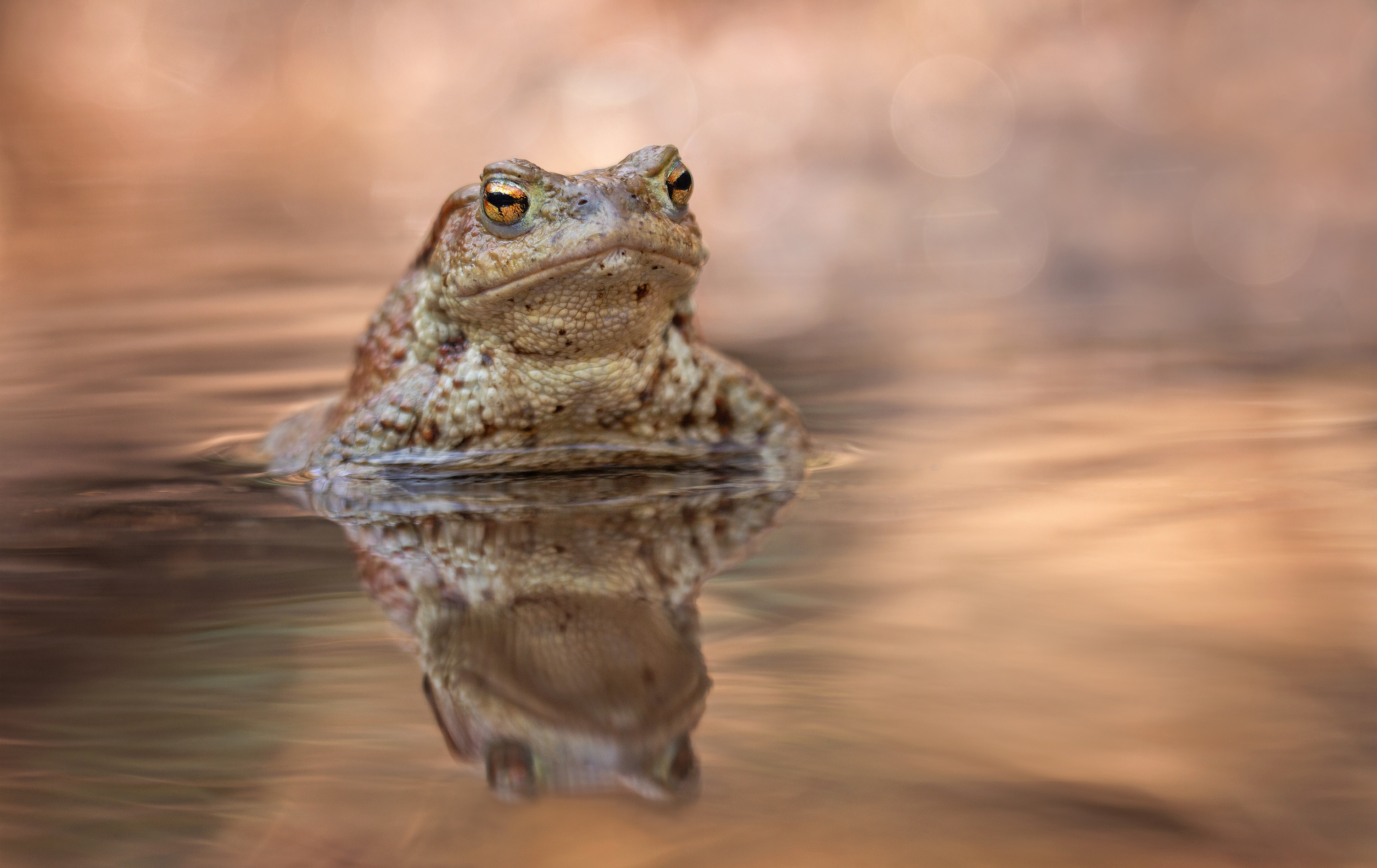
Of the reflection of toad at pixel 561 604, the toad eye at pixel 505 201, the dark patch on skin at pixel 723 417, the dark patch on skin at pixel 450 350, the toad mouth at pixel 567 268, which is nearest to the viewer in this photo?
the reflection of toad at pixel 561 604

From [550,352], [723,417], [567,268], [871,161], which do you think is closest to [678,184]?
[567,268]

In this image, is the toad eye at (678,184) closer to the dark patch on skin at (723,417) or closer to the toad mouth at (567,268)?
the toad mouth at (567,268)

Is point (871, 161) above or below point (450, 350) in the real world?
above

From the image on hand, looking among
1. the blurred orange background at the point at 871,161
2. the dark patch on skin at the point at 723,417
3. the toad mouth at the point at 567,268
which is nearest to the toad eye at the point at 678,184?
the toad mouth at the point at 567,268

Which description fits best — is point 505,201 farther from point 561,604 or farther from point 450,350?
point 561,604

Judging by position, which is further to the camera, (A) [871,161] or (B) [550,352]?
(A) [871,161]
